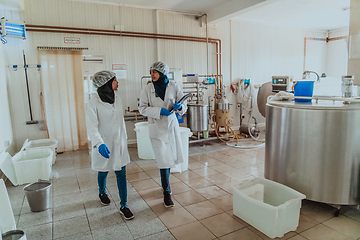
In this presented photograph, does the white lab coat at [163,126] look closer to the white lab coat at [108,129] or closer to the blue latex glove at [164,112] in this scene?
the blue latex glove at [164,112]

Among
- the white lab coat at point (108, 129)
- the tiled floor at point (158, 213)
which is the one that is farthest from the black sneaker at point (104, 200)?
the white lab coat at point (108, 129)

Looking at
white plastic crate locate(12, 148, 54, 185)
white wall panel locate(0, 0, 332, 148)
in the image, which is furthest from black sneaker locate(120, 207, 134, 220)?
white wall panel locate(0, 0, 332, 148)

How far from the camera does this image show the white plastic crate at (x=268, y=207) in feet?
6.46

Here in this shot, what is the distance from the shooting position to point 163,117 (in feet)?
8.41

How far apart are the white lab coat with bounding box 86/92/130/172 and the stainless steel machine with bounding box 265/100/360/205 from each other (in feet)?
5.07

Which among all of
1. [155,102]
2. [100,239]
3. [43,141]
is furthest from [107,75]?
[43,141]

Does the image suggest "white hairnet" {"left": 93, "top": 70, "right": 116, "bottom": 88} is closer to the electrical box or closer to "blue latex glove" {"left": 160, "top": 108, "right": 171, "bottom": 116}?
"blue latex glove" {"left": 160, "top": 108, "right": 171, "bottom": 116}

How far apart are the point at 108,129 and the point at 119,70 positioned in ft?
9.72

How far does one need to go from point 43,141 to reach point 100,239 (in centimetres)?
275

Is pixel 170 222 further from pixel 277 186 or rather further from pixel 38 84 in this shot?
pixel 38 84

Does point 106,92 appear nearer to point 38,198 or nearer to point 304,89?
point 38,198

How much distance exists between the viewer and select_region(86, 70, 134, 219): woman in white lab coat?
88.1 inches

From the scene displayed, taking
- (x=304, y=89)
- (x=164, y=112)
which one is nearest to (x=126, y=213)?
(x=164, y=112)

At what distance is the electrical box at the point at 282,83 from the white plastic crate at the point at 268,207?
339cm
